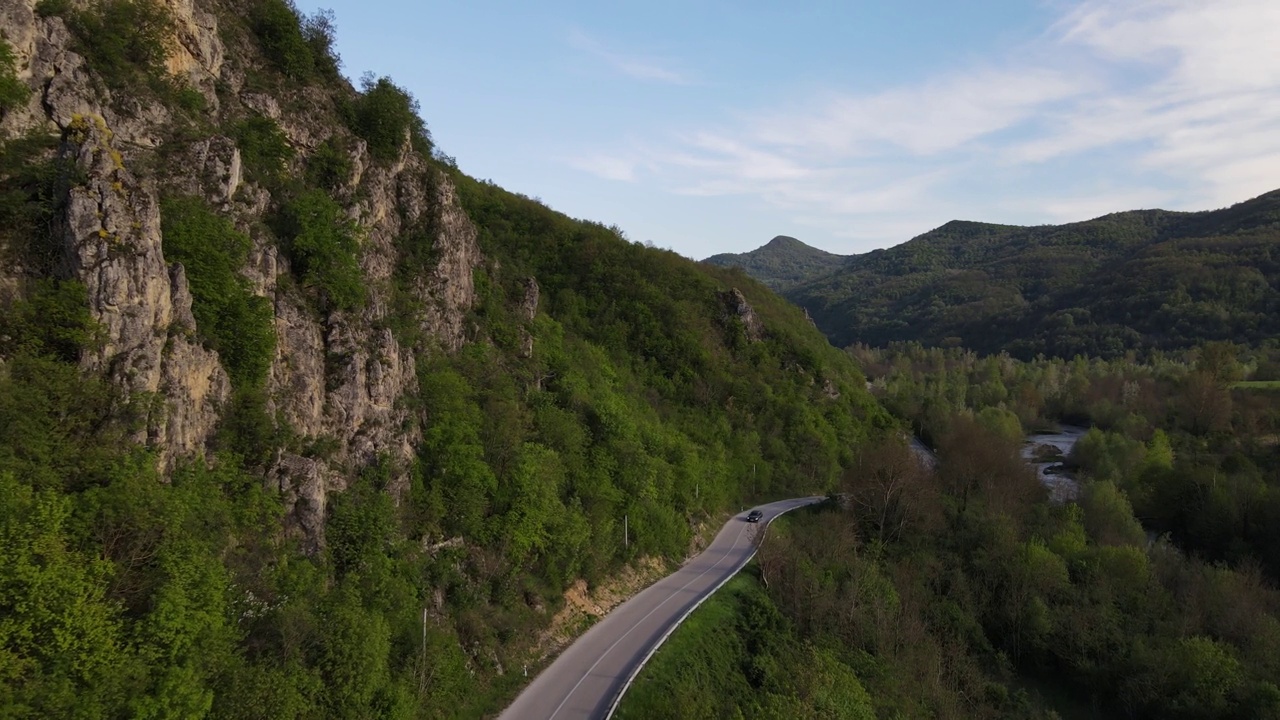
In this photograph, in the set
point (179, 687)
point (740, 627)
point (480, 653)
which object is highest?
point (179, 687)

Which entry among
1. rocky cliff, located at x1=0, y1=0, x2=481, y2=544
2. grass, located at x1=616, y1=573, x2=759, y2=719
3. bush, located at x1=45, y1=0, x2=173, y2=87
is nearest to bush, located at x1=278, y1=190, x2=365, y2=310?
rocky cliff, located at x1=0, y1=0, x2=481, y2=544

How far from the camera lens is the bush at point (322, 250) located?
2648cm

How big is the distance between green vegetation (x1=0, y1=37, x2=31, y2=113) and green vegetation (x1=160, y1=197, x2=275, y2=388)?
4.35 m

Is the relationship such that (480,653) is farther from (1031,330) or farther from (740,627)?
(1031,330)

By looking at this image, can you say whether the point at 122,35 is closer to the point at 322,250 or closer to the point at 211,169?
the point at 211,169

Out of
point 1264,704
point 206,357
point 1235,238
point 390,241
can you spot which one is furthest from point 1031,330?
point 206,357

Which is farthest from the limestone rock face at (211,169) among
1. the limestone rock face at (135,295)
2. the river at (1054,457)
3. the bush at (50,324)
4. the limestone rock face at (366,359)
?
the river at (1054,457)

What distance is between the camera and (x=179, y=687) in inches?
574

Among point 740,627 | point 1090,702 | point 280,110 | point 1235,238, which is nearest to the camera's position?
point 280,110

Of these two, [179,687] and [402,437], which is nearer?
[179,687]

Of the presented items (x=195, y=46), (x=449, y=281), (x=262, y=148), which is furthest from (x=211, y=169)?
(x=449, y=281)

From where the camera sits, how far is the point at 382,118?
3506 centimetres

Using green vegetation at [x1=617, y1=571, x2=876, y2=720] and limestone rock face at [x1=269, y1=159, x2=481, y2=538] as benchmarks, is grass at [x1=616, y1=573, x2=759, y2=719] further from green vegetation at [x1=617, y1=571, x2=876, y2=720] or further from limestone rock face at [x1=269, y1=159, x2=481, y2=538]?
limestone rock face at [x1=269, y1=159, x2=481, y2=538]

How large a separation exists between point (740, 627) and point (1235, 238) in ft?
731
